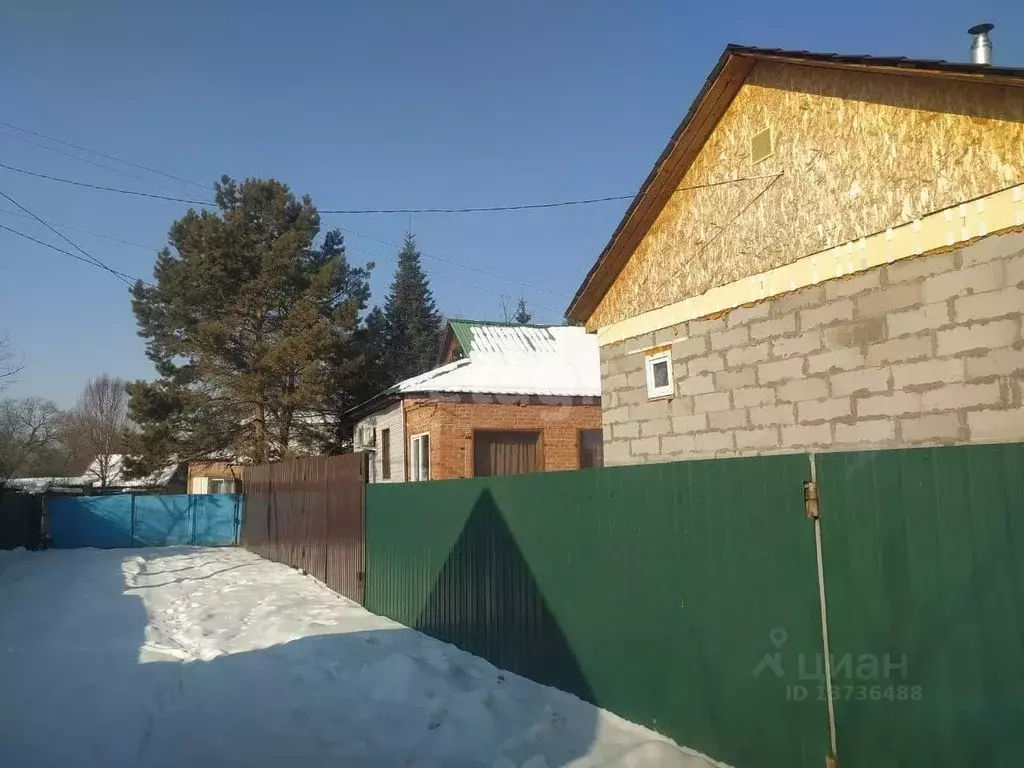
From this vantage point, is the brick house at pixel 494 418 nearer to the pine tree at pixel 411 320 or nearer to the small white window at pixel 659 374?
the small white window at pixel 659 374

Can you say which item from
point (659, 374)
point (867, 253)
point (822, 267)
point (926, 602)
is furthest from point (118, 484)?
point (926, 602)

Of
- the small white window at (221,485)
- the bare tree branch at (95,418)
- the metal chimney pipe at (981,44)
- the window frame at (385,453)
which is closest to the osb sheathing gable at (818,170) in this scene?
the metal chimney pipe at (981,44)

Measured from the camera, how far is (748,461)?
4.83 meters

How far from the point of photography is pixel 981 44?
783 cm

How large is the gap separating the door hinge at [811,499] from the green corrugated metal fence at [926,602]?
43 mm

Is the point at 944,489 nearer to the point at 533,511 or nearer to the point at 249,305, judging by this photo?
the point at 533,511

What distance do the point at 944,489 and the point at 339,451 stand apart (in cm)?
2784

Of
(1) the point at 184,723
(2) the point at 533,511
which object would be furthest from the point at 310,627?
(2) the point at 533,511

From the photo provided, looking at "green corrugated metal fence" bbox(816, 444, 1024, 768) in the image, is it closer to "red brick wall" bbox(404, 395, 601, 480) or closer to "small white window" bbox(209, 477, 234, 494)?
"red brick wall" bbox(404, 395, 601, 480)

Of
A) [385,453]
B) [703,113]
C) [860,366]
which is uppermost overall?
[703,113]

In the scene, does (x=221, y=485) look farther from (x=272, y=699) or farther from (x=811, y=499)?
(x=811, y=499)

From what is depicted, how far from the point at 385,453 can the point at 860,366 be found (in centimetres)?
1688

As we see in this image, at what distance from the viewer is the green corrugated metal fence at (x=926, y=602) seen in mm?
3512

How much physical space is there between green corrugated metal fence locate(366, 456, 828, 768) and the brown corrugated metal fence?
3803 mm
